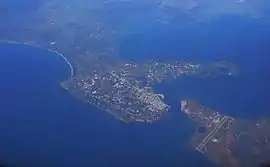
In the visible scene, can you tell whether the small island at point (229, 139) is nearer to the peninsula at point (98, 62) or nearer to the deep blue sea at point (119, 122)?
the deep blue sea at point (119, 122)

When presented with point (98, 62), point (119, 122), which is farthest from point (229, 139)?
point (98, 62)

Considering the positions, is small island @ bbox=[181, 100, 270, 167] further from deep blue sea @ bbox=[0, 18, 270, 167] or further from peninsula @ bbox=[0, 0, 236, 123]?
peninsula @ bbox=[0, 0, 236, 123]

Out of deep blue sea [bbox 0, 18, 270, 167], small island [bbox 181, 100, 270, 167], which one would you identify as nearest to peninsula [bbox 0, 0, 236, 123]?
deep blue sea [bbox 0, 18, 270, 167]

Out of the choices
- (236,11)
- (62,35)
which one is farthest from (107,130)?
(236,11)

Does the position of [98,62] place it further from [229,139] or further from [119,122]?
[229,139]

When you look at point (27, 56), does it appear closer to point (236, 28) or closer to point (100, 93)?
point (100, 93)

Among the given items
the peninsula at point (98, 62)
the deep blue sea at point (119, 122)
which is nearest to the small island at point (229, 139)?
the deep blue sea at point (119, 122)
